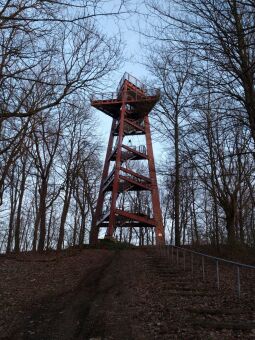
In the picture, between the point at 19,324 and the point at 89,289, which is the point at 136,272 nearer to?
the point at 89,289

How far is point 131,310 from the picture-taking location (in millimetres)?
7590

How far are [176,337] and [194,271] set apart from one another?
7049 mm

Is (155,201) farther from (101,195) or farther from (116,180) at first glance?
(101,195)

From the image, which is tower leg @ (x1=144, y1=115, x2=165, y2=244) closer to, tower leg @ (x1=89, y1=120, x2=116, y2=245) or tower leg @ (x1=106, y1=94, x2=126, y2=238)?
tower leg @ (x1=106, y1=94, x2=126, y2=238)


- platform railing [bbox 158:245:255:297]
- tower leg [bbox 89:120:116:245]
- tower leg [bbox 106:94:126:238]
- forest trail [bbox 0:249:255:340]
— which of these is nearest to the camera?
forest trail [bbox 0:249:255:340]

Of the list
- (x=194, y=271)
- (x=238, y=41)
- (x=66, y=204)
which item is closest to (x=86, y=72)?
(x=238, y=41)

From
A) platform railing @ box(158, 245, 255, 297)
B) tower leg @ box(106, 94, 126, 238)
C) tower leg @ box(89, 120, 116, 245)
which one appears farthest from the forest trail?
tower leg @ box(89, 120, 116, 245)

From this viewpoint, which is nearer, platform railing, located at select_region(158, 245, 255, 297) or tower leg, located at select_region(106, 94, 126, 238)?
platform railing, located at select_region(158, 245, 255, 297)

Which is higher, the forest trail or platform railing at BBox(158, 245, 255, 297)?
platform railing at BBox(158, 245, 255, 297)

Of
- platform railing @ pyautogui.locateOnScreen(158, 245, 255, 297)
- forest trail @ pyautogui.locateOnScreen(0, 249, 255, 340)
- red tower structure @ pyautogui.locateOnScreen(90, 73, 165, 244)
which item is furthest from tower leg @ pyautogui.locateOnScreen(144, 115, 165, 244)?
forest trail @ pyautogui.locateOnScreen(0, 249, 255, 340)

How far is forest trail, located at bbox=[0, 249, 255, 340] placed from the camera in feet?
20.3

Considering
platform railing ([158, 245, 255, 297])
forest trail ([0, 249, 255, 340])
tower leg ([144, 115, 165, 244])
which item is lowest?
forest trail ([0, 249, 255, 340])

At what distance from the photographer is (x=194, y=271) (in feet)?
41.6

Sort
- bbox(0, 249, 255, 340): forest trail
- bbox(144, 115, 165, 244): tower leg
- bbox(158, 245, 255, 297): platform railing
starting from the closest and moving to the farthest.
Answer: bbox(0, 249, 255, 340): forest trail
bbox(158, 245, 255, 297): platform railing
bbox(144, 115, 165, 244): tower leg
